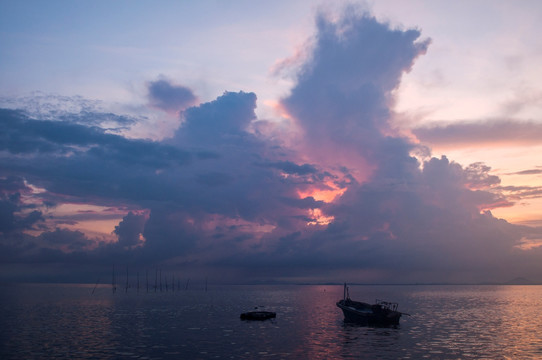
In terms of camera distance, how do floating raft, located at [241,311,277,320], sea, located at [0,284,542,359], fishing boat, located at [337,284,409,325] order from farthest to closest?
floating raft, located at [241,311,277,320]
fishing boat, located at [337,284,409,325]
sea, located at [0,284,542,359]

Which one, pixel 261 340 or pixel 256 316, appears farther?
pixel 256 316

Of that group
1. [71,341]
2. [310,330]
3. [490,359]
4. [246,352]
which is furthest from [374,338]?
[71,341]

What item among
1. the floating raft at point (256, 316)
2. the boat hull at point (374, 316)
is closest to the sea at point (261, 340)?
the boat hull at point (374, 316)

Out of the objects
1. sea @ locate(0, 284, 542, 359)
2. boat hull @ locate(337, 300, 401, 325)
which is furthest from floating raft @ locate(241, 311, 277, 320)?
boat hull @ locate(337, 300, 401, 325)

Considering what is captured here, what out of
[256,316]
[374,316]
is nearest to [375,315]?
[374,316]

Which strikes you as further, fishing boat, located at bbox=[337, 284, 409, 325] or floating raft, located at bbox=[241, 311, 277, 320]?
floating raft, located at bbox=[241, 311, 277, 320]

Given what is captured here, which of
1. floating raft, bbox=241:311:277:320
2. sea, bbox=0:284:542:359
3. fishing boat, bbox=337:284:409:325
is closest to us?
sea, bbox=0:284:542:359

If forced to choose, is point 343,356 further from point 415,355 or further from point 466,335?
point 466,335

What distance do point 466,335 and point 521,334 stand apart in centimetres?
1183

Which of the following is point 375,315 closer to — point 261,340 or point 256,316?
point 256,316

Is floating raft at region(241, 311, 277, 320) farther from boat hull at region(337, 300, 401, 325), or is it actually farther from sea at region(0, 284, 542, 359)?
boat hull at region(337, 300, 401, 325)

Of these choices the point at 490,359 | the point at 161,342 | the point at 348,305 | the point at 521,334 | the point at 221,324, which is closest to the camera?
the point at 490,359

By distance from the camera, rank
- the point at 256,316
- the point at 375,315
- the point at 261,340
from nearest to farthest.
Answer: the point at 261,340, the point at 375,315, the point at 256,316

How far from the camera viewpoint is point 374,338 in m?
71.8
